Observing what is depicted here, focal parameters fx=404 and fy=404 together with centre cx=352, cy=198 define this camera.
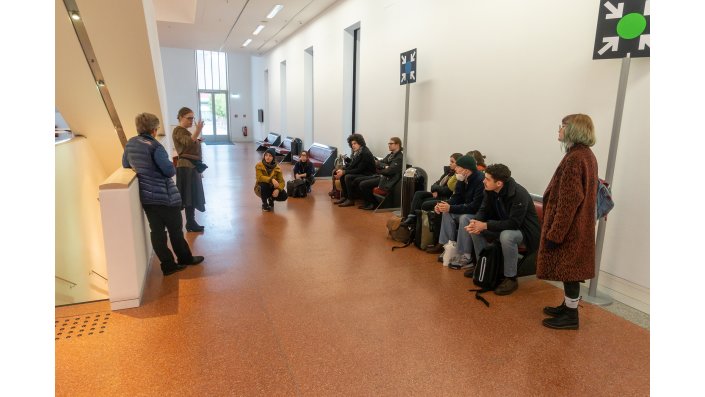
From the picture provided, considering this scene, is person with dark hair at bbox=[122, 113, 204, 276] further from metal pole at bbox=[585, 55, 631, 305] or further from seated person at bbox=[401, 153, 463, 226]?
metal pole at bbox=[585, 55, 631, 305]

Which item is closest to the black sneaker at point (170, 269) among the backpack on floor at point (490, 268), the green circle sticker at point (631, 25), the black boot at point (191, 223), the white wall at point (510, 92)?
the black boot at point (191, 223)

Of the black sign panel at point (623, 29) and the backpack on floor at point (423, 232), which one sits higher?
the black sign panel at point (623, 29)

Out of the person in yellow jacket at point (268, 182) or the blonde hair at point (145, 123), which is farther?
the person in yellow jacket at point (268, 182)

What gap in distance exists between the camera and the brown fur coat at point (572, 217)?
275cm

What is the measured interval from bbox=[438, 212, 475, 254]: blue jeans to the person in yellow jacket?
3.09m

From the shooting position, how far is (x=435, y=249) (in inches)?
188

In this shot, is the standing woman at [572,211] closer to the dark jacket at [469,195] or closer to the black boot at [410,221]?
the dark jacket at [469,195]

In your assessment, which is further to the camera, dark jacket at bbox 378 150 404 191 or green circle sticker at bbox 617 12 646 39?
dark jacket at bbox 378 150 404 191

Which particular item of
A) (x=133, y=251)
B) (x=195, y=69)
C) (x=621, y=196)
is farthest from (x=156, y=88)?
(x=195, y=69)

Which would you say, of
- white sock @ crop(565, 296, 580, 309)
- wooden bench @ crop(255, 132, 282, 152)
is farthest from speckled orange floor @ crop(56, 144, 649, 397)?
wooden bench @ crop(255, 132, 282, 152)

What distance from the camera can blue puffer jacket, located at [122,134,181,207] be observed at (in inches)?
142

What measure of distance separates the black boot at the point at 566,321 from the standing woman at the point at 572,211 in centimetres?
24

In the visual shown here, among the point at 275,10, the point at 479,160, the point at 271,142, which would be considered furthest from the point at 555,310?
the point at 271,142

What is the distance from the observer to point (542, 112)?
4.26 meters
